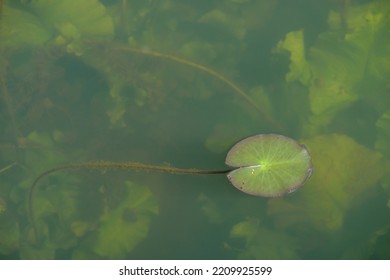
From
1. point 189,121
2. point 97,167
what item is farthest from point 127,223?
point 189,121

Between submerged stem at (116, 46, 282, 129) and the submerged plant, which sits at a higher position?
submerged stem at (116, 46, 282, 129)

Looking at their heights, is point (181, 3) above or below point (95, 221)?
above

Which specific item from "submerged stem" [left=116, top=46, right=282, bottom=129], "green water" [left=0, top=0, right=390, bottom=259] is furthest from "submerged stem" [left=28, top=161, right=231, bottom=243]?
"submerged stem" [left=116, top=46, right=282, bottom=129]

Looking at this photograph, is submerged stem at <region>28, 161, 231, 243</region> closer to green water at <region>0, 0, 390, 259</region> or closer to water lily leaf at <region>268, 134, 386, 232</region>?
green water at <region>0, 0, 390, 259</region>

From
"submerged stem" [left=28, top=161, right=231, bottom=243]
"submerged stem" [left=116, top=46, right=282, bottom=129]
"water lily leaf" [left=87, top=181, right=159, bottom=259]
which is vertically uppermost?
"submerged stem" [left=116, top=46, right=282, bottom=129]

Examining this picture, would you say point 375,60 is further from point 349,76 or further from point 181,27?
point 181,27

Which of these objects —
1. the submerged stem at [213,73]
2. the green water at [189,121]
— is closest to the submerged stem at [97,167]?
the green water at [189,121]
